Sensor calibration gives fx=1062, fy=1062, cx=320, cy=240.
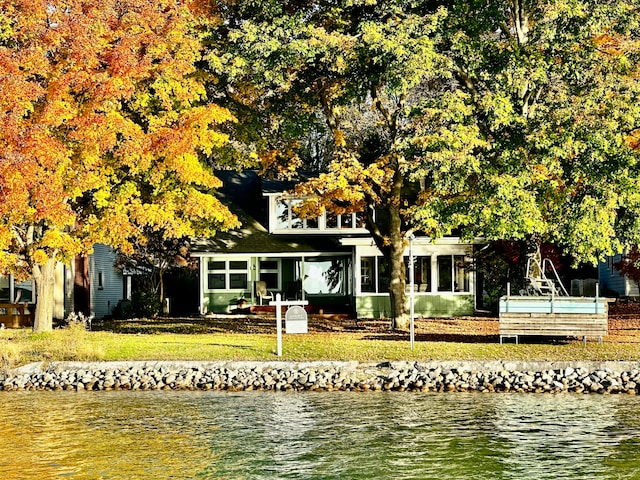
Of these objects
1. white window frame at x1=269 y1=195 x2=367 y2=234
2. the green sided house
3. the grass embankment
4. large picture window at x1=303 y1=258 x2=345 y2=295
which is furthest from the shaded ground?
white window frame at x1=269 y1=195 x2=367 y2=234

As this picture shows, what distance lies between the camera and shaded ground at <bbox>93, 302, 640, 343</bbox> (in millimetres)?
30297

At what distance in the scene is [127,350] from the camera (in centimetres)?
2792

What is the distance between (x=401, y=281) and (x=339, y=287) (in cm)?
965

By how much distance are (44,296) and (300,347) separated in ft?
28.8

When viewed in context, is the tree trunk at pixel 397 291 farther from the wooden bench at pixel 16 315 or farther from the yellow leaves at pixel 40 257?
the wooden bench at pixel 16 315

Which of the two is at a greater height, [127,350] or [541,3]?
[541,3]

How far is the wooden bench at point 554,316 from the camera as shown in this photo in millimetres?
27031

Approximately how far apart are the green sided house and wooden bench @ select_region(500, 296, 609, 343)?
12.2m

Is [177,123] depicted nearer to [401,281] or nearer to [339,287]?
[401,281]

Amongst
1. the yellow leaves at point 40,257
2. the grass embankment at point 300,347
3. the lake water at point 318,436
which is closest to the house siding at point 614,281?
the grass embankment at point 300,347

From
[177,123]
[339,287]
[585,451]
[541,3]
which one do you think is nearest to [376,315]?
[339,287]

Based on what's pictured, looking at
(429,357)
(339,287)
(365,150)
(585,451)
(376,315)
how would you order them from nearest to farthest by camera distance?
(585,451)
(429,357)
(365,150)
(376,315)
(339,287)

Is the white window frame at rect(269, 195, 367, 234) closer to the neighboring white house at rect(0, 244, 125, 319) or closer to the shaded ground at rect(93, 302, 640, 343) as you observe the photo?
the shaded ground at rect(93, 302, 640, 343)

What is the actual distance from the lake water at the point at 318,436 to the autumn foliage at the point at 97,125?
298 inches
